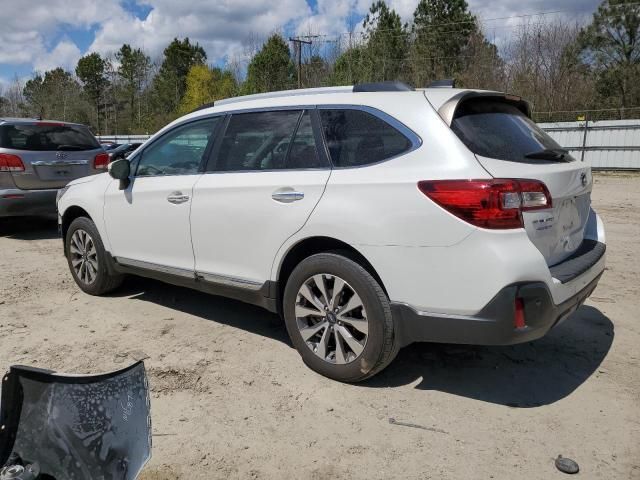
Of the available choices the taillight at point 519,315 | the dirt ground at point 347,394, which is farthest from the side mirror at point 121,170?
the taillight at point 519,315

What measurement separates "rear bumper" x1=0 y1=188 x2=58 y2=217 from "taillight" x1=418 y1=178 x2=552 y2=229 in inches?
271

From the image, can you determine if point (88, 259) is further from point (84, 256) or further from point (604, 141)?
point (604, 141)

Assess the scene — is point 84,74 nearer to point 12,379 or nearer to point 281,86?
point 281,86

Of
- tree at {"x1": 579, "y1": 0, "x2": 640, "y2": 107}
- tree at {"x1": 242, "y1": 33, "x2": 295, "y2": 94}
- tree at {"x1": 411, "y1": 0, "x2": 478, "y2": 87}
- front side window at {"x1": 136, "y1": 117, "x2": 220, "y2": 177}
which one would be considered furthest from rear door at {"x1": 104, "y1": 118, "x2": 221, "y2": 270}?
tree at {"x1": 242, "y1": 33, "x2": 295, "y2": 94}

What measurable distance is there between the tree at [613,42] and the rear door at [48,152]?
29.2m

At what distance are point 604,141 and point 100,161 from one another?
1928 cm

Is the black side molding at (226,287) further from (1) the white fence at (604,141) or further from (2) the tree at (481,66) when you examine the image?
(2) the tree at (481,66)

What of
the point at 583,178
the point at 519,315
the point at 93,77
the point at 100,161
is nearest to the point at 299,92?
the point at 583,178

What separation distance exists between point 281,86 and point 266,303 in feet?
129

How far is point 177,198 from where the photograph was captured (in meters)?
4.20


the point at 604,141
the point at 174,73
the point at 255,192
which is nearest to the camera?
the point at 255,192

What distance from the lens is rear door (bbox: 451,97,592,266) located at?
2.95 meters

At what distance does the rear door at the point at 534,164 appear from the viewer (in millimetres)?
2953

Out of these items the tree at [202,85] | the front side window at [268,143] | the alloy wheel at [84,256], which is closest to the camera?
the front side window at [268,143]
